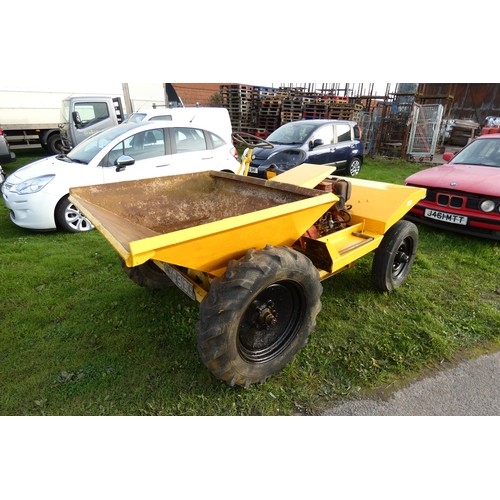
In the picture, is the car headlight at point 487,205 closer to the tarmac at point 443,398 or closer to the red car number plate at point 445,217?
the red car number plate at point 445,217

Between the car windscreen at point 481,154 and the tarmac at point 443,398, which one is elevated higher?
the car windscreen at point 481,154

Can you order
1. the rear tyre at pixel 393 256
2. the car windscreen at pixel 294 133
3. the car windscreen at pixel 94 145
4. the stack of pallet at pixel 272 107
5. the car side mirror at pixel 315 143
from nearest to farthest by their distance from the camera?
the rear tyre at pixel 393 256 → the car windscreen at pixel 94 145 → the car side mirror at pixel 315 143 → the car windscreen at pixel 294 133 → the stack of pallet at pixel 272 107

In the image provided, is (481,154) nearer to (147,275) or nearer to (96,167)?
(147,275)

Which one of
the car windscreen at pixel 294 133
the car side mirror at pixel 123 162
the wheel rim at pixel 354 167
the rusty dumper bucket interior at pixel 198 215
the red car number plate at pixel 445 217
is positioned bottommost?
the wheel rim at pixel 354 167

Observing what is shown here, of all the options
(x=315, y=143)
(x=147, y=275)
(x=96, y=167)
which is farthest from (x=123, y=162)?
(x=315, y=143)

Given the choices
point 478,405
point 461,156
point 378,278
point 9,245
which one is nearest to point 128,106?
point 9,245

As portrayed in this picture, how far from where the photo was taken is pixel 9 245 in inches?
185

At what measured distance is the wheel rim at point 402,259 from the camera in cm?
373

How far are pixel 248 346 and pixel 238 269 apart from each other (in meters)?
0.72

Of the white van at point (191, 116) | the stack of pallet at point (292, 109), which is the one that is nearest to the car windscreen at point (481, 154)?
the white van at point (191, 116)

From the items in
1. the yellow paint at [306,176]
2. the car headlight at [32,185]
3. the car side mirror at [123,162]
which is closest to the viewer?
the yellow paint at [306,176]

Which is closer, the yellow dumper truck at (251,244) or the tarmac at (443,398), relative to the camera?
the yellow dumper truck at (251,244)

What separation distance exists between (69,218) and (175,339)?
337 cm

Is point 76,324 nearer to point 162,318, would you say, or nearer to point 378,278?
point 162,318
